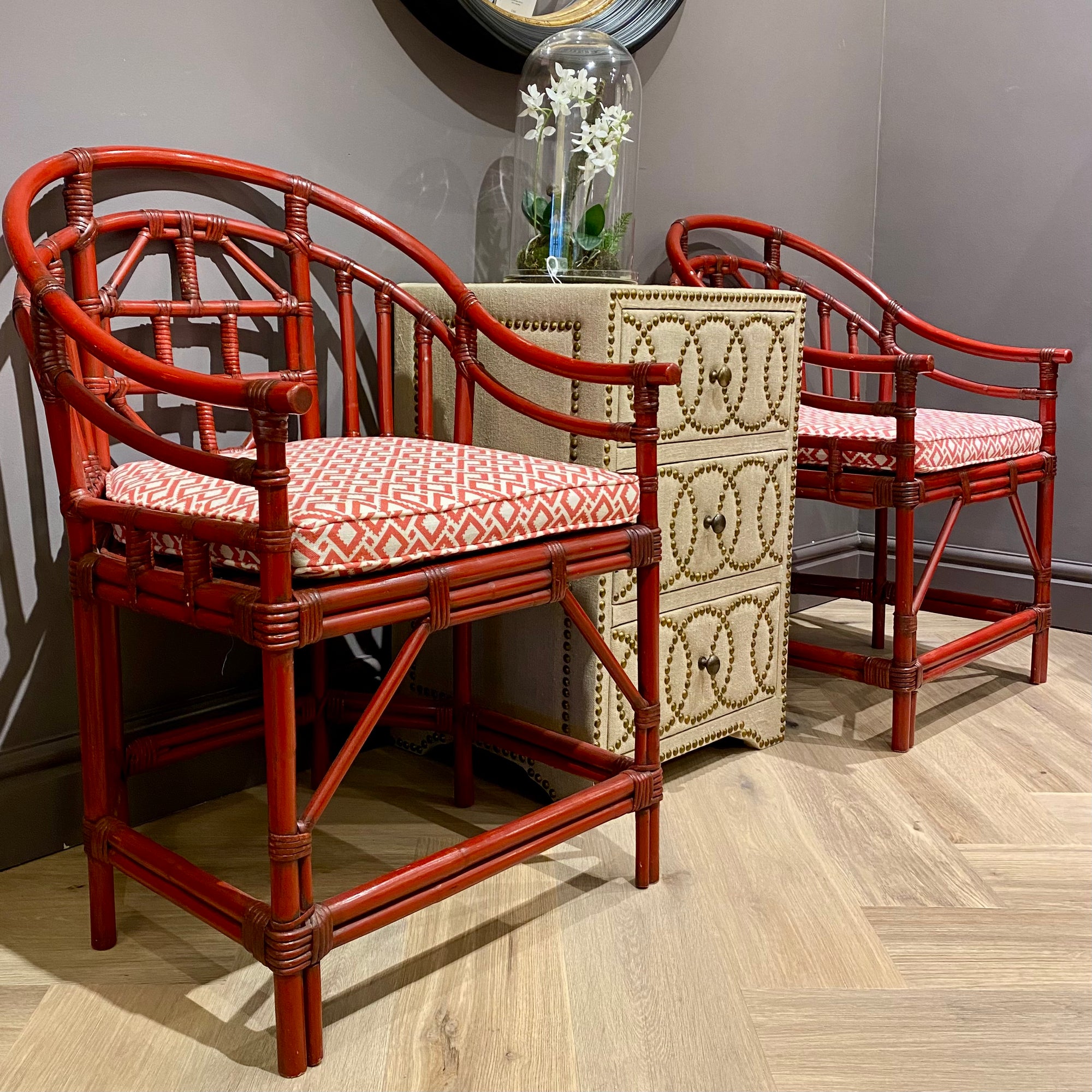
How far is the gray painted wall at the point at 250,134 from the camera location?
1368 millimetres

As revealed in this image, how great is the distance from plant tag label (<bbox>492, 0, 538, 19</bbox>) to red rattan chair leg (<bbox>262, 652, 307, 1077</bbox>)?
132cm

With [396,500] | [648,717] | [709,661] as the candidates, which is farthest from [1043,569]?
[396,500]

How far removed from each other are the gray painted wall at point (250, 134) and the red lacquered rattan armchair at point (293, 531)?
12 cm

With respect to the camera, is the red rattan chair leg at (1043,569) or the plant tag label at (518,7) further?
the red rattan chair leg at (1043,569)

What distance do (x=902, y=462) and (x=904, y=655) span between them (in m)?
0.32

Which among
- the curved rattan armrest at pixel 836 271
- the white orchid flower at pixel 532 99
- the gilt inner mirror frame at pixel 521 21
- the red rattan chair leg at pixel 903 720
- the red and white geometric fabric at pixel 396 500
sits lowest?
the red rattan chair leg at pixel 903 720

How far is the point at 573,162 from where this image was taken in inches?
69.2

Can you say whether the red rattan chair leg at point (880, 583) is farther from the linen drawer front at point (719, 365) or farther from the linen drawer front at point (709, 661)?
the linen drawer front at point (719, 365)

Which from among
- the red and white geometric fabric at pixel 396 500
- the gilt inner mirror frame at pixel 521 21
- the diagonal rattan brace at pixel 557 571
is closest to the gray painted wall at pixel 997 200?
the gilt inner mirror frame at pixel 521 21

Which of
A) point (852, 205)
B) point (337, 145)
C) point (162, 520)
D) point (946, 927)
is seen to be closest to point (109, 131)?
point (337, 145)

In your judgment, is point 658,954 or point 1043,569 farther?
point 1043,569

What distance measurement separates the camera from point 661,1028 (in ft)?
3.58

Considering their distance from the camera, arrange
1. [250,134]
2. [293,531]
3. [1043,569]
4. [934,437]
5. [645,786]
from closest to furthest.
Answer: [293,531], [645,786], [250,134], [934,437], [1043,569]

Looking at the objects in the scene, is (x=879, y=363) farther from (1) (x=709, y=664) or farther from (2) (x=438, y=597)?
(2) (x=438, y=597)
